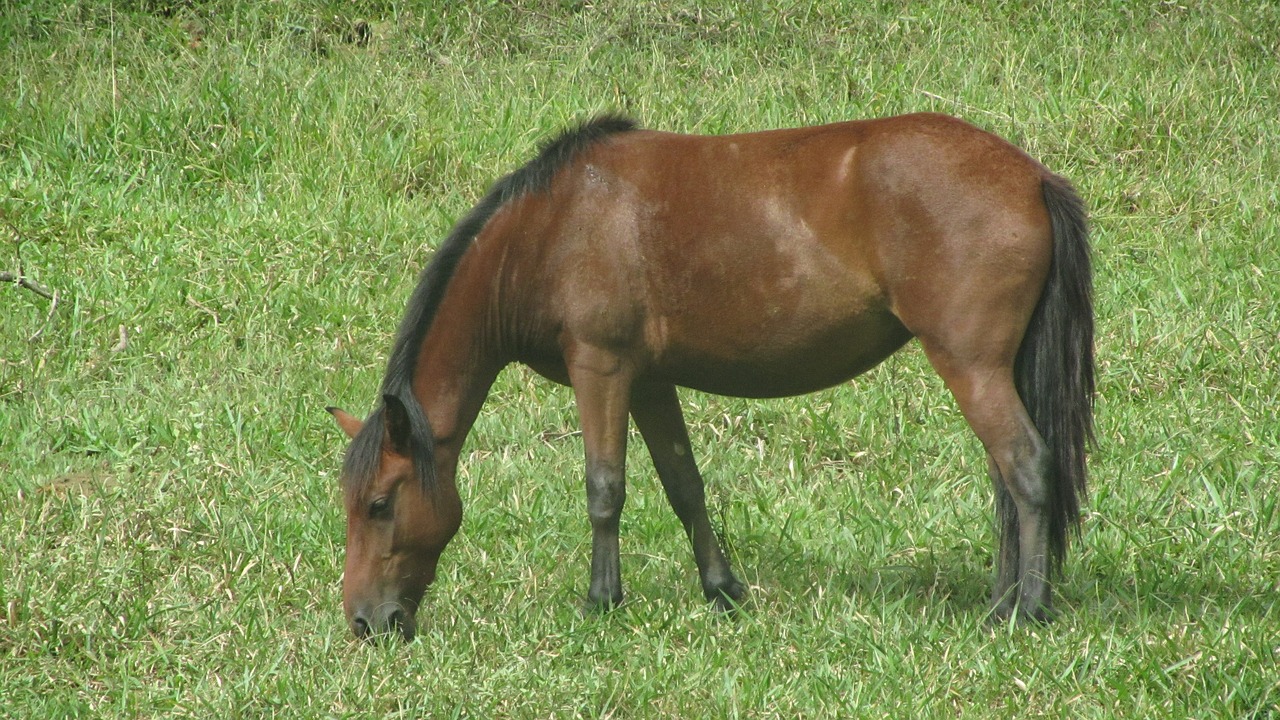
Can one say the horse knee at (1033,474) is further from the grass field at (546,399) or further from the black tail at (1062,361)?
the grass field at (546,399)

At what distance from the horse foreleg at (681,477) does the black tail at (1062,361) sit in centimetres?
107

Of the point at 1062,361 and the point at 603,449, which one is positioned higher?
the point at 1062,361

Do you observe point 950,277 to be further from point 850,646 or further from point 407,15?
point 407,15

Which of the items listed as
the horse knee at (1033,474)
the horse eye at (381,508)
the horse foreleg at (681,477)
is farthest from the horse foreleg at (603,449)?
the horse knee at (1033,474)

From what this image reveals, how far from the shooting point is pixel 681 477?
5090mm

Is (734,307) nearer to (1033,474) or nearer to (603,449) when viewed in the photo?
(603,449)

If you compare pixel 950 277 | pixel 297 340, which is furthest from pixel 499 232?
pixel 297 340

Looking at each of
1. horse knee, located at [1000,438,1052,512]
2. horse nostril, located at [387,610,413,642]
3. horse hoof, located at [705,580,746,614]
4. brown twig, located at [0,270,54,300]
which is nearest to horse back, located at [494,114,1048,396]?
horse knee, located at [1000,438,1052,512]

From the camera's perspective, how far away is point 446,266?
488cm

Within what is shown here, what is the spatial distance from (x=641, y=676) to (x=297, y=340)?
339 centimetres

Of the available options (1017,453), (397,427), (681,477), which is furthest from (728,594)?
Answer: (397,427)

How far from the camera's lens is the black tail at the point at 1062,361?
4445mm

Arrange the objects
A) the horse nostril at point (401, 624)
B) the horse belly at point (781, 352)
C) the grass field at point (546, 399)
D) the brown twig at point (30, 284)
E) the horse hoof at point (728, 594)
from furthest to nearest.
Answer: the brown twig at point (30, 284) < the horse hoof at point (728, 594) < the horse nostril at point (401, 624) < the horse belly at point (781, 352) < the grass field at point (546, 399)

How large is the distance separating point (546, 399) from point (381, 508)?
6.66 ft
